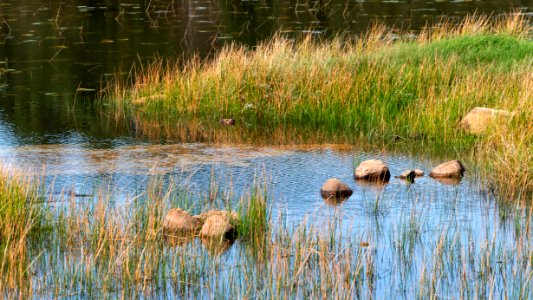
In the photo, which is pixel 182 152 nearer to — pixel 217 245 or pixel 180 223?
pixel 180 223

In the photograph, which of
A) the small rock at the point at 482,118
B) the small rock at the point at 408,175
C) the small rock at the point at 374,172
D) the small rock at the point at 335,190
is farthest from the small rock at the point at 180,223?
the small rock at the point at 482,118

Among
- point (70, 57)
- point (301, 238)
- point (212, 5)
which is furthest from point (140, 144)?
point (212, 5)

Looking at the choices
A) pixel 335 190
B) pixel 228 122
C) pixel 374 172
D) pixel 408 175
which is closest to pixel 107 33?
pixel 228 122

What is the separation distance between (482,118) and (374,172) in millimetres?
2213

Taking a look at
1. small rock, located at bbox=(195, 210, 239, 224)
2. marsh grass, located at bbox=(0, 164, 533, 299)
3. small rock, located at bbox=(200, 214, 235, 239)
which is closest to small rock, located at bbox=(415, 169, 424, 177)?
marsh grass, located at bbox=(0, 164, 533, 299)

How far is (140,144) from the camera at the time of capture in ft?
42.2

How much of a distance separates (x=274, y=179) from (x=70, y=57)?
42.9ft

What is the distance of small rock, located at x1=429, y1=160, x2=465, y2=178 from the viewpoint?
10414 mm

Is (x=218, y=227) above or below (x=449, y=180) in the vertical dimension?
above

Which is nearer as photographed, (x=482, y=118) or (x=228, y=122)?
(x=482, y=118)

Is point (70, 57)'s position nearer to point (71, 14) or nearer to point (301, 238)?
point (71, 14)

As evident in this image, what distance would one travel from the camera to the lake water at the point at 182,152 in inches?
352

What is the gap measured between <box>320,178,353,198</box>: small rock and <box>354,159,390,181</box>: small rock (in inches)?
25.6

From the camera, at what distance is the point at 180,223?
26.9ft
